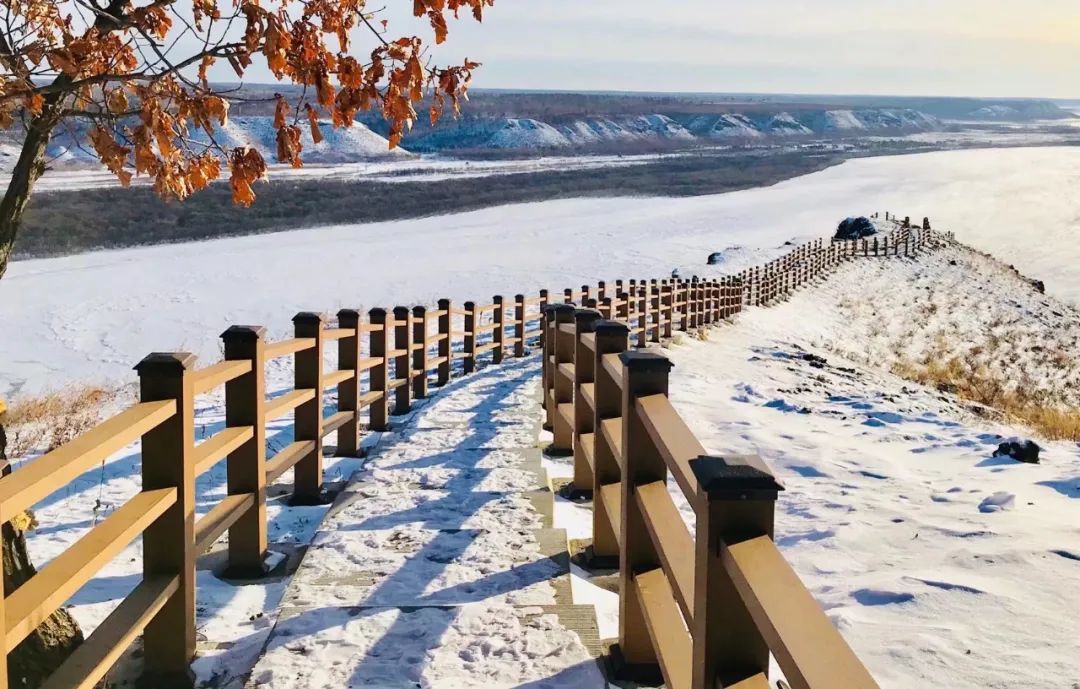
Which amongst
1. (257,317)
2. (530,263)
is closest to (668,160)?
(530,263)

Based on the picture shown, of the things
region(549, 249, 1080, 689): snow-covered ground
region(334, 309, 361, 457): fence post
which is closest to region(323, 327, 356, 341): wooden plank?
region(334, 309, 361, 457): fence post

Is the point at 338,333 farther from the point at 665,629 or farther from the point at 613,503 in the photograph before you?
the point at 665,629

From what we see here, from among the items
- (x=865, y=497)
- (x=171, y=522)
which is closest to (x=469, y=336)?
(x=865, y=497)

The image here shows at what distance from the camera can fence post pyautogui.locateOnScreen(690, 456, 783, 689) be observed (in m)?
2.47

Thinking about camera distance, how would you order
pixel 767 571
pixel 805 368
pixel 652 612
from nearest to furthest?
pixel 767 571 → pixel 652 612 → pixel 805 368

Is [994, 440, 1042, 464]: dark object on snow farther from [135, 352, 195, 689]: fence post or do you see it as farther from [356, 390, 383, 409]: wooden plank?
[135, 352, 195, 689]: fence post

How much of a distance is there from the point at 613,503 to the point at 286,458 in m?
2.48

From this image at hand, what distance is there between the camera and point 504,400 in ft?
39.2

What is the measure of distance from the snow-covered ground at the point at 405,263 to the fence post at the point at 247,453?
42.8 feet

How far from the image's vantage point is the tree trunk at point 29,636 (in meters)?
3.95

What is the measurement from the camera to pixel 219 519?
5.08m

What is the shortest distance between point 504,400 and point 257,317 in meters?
13.8

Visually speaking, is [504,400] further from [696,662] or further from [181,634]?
[696,662]

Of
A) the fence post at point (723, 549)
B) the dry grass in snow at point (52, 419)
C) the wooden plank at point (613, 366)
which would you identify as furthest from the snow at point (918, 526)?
the dry grass in snow at point (52, 419)
